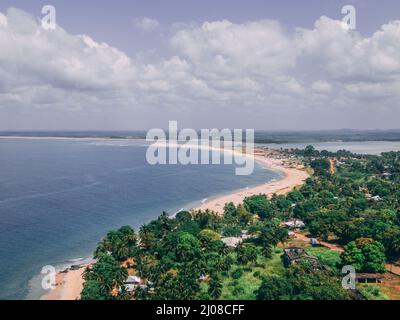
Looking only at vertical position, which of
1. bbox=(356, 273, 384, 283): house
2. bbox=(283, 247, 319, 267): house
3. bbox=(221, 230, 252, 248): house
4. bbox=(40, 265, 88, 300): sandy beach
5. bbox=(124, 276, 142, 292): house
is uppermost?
bbox=(283, 247, 319, 267): house

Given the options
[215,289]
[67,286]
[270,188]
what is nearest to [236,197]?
[270,188]

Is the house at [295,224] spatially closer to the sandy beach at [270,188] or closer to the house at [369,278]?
the sandy beach at [270,188]

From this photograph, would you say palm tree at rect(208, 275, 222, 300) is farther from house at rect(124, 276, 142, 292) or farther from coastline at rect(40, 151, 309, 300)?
coastline at rect(40, 151, 309, 300)

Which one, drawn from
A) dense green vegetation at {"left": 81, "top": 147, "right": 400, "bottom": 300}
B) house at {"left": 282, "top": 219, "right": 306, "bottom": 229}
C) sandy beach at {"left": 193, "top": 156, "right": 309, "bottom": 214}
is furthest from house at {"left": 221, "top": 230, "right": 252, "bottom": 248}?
sandy beach at {"left": 193, "top": 156, "right": 309, "bottom": 214}

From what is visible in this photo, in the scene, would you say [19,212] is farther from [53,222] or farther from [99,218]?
[99,218]

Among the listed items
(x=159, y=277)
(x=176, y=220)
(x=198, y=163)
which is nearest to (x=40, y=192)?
(x=176, y=220)

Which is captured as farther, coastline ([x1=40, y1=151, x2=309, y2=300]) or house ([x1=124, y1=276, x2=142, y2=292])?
coastline ([x1=40, y1=151, x2=309, y2=300])

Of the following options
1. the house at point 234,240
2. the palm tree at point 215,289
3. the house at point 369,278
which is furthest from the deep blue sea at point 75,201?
the house at point 369,278

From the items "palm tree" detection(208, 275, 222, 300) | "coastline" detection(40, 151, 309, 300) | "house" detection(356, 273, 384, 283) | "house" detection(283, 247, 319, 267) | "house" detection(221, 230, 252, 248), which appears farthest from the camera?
"house" detection(221, 230, 252, 248)
